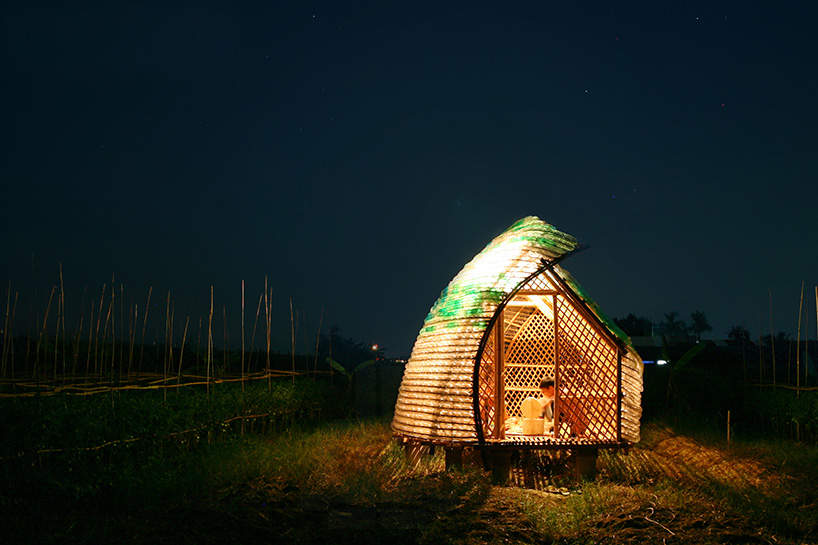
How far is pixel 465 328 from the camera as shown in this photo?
24.9ft

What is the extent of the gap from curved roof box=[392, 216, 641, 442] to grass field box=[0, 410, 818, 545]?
0.62m

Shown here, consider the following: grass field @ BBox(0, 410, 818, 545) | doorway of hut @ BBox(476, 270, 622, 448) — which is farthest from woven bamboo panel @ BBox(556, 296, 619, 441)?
grass field @ BBox(0, 410, 818, 545)

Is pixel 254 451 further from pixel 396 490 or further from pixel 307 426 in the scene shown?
pixel 307 426

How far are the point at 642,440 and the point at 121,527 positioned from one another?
7067 millimetres

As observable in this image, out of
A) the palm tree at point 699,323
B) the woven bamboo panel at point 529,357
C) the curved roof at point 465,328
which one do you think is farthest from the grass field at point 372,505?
the palm tree at point 699,323

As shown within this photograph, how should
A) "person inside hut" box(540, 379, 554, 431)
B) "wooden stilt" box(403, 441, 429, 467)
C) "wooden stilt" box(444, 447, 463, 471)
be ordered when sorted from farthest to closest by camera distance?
"person inside hut" box(540, 379, 554, 431)
"wooden stilt" box(403, 441, 429, 467)
"wooden stilt" box(444, 447, 463, 471)

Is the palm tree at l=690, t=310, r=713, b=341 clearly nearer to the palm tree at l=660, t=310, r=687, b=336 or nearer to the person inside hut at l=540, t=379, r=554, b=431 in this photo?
the palm tree at l=660, t=310, r=687, b=336

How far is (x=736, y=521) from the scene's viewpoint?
536 centimetres

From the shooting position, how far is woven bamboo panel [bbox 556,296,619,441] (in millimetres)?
7855


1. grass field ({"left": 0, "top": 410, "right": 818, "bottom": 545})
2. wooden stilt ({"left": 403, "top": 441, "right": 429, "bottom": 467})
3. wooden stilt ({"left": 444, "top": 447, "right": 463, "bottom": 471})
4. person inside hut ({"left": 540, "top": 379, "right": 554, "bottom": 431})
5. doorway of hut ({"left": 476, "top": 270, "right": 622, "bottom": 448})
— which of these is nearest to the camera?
grass field ({"left": 0, "top": 410, "right": 818, "bottom": 545})

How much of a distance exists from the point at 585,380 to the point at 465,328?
183 cm


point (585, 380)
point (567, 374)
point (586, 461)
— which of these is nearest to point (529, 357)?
point (567, 374)

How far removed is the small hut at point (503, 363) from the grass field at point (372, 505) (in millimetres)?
515

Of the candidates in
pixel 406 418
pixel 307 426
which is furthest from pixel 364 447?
pixel 307 426
